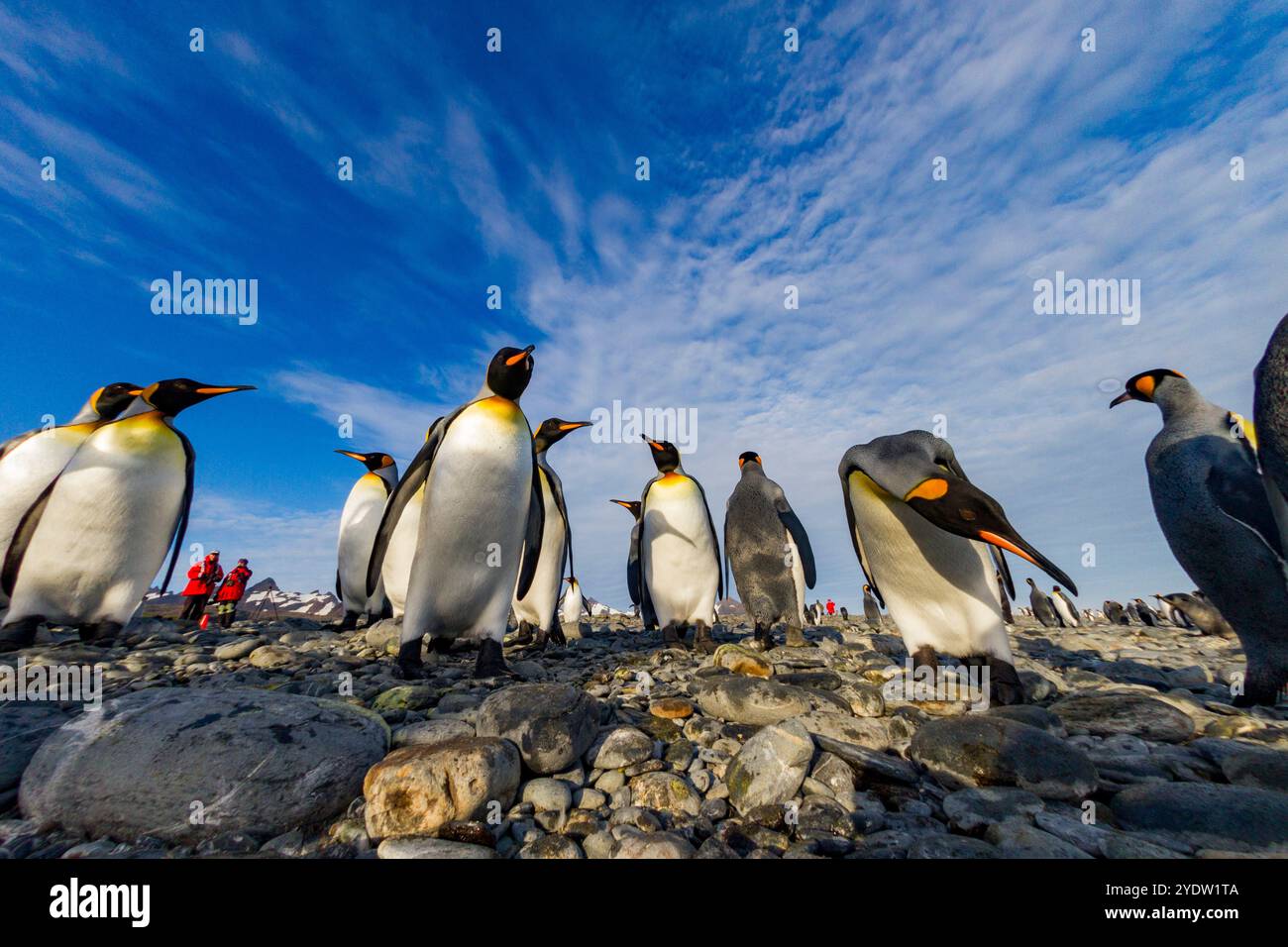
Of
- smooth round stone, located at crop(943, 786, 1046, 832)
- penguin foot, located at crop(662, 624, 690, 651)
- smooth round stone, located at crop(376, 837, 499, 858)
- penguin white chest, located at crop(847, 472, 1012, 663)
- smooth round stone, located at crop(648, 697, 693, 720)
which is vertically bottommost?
penguin foot, located at crop(662, 624, 690, 651)

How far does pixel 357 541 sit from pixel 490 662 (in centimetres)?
511

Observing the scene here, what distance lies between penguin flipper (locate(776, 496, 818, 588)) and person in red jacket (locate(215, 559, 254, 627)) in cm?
992

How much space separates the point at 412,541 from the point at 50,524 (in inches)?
118

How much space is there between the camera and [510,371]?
14.3 feet

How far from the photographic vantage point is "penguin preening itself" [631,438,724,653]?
6227 millimetres

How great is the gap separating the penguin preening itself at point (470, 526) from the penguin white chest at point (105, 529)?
97.9 inches

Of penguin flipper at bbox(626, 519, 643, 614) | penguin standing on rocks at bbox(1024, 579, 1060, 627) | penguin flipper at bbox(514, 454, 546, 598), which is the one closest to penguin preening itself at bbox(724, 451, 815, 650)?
penguin flipper at bbox(626, 519, 643, 614)

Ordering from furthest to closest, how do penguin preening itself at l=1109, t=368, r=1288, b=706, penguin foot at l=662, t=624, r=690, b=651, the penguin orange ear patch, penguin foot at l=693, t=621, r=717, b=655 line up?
penguin foot at l=662, t=624, r=690, b=651 < penguin foot at l=693, t=621, r=717, b=655 < penguin preening itself at l=1109, t=368, r=1288, b=706 < the penguin orange ear patch

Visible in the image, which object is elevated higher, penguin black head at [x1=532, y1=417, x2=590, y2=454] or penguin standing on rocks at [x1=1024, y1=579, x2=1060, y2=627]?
penguin black head at [x1=532, y1=417, x2=590, y2=454]

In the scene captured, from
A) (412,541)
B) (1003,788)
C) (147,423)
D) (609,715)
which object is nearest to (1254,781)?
(1003,788)

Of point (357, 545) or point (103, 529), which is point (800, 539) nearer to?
point (357, 545)

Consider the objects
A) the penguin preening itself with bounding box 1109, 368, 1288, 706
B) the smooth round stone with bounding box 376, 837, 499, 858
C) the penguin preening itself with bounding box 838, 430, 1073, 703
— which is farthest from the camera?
the penguin preening itself with bounding box 1109, 368, 1288, 706

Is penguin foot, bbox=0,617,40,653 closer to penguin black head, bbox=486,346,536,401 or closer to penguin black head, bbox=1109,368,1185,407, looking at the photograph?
penguin black head, bbox=486,346,536,401

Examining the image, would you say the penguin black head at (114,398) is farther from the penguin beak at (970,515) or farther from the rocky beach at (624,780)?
the penguin beak at (970,515)
